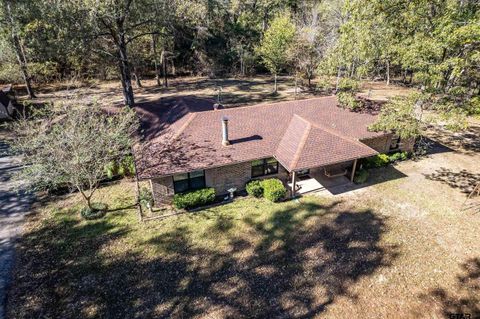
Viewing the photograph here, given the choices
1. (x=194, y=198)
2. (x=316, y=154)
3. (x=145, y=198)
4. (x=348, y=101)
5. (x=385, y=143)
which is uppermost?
(x=348, y=101)

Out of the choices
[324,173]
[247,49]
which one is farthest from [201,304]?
[247,49]

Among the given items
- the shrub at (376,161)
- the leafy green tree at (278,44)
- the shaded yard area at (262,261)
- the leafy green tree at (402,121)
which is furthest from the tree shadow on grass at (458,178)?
the leafy green tree at (278,44)

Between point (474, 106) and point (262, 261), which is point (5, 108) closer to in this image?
point (262, 261)

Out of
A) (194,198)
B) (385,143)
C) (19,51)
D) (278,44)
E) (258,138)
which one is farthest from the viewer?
(278,44)

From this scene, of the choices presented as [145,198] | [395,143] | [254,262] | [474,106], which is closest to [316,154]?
[254,262]

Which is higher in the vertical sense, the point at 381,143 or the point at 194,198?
the point at 381,143

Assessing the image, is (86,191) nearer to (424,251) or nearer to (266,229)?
(266,229)

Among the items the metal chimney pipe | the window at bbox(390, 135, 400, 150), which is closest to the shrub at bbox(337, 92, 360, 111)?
the window at bbox(390, 135, 400, 150)
